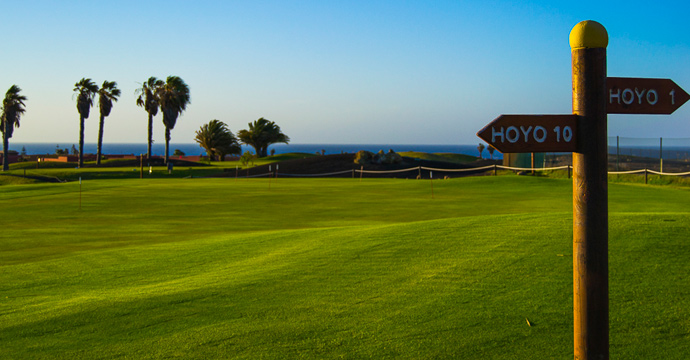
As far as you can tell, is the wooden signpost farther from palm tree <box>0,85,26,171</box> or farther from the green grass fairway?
palm tree <box>0,85,26,171</box>

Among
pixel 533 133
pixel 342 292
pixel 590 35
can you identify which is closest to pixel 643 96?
pixel 590 35

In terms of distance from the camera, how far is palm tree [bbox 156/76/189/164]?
263 ft

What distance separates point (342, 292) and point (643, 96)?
16.3 feet

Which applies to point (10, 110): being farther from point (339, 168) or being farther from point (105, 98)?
point (339, 168)

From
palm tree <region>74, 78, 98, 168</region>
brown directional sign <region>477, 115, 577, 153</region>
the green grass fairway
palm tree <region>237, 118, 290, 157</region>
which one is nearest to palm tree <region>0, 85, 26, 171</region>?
palm tree <region>74, 78, 98, 168</region>

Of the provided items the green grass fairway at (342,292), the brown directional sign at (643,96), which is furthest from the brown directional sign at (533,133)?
the green grass fairway at (342,292)

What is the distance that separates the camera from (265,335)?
6746 millimetres

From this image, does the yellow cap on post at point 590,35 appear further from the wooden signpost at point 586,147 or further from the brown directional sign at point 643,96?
the brown directional sign at point 643,96

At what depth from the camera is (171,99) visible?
264ft

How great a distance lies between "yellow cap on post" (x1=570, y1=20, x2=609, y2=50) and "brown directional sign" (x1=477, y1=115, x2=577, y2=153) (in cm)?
52

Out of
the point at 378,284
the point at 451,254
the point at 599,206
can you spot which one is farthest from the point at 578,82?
the point at 451,254

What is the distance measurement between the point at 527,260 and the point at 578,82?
18.6 feet

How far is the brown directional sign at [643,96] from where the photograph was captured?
4.49 metres

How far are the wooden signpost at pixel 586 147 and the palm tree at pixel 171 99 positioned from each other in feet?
260
